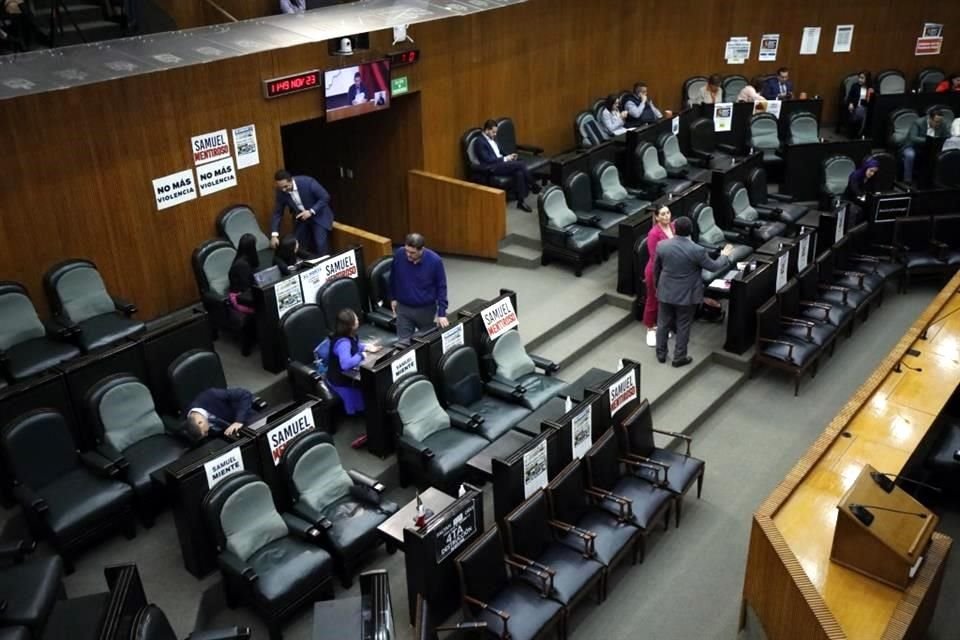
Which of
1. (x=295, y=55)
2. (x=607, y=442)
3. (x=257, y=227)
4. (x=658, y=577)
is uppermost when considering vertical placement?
(x=295, y=55)

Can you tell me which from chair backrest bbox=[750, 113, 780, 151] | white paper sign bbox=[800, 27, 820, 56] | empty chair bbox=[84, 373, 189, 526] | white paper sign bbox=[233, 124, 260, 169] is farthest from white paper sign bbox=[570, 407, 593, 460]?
white paper sign bbox=[800, 27, 820, 56]

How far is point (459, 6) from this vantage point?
10758mm

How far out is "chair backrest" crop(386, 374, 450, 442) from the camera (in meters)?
6.59

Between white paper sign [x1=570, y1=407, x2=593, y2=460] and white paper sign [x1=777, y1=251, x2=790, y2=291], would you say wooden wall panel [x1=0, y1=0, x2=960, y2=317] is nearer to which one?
white paper sign [x1=777, y1=251, x2=790, y2=291]

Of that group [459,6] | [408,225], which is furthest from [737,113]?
[408,225]

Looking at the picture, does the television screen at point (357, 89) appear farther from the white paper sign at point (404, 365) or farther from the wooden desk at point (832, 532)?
the wooden desk at point (832, 532)

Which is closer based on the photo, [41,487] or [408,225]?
[41,487]

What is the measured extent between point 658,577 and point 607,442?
100 cm

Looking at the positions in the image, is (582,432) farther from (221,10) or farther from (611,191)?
(221,10)

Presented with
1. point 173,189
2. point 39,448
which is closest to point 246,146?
point 173,189

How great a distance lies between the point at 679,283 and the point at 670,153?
4.45 m

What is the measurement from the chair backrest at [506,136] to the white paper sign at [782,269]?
13.1 ft

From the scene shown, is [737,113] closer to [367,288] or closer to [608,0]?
[608,0]

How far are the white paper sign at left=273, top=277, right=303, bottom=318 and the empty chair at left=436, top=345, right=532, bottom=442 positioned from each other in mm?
1567
